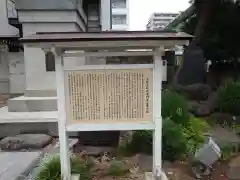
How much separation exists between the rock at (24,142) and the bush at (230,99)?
17.3ft

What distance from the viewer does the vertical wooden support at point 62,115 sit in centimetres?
395

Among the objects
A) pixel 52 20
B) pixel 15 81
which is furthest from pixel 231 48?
pixel 15 81

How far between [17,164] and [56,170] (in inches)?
61.6

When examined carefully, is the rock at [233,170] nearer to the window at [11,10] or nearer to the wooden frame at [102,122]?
the wooden frame at [102,122]

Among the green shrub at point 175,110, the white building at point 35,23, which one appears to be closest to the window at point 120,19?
the white building at point 35,23

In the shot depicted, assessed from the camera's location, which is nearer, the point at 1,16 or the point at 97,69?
the point at 97,69

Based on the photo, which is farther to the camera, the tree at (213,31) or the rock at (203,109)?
the tree at (213,31)

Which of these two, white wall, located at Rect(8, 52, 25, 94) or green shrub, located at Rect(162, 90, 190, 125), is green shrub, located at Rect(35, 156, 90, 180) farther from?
white wall, located at Rect(8, 52, 25, 94)

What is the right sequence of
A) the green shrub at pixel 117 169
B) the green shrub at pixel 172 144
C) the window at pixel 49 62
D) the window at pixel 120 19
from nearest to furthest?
1. the green shrub at pixel 117 169
2. the green shrub at pixel 172 144
3. the window at pixel 49 62
4. the window at pixel 120 19

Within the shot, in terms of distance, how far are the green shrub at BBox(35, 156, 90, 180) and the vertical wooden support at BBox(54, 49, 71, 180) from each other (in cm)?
22

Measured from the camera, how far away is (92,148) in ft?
18.7

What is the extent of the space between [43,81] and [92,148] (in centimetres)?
353

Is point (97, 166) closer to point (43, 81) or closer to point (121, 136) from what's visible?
point (121, 136)

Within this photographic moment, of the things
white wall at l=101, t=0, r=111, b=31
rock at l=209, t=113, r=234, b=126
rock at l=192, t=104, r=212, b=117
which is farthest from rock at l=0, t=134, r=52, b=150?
white wall at l=101, t=0, r=111, b=31
